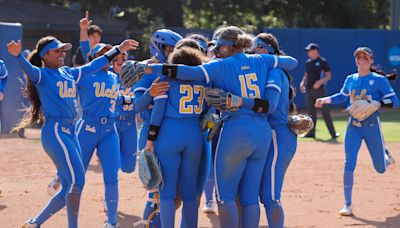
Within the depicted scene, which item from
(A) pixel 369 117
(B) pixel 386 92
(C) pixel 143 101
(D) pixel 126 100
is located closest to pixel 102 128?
(D) pixel 126 100

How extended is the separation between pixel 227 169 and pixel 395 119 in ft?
56.8

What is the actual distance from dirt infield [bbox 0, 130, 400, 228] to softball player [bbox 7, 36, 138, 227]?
1.19 metres

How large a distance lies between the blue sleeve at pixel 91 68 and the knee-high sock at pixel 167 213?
5.72 feet

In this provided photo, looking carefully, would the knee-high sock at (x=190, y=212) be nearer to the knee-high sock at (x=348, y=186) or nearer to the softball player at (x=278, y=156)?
the softball player at (x=278, y=156)

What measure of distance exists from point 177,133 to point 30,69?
162 centimetres

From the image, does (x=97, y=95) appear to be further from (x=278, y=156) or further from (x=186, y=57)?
(x=278, y=156)

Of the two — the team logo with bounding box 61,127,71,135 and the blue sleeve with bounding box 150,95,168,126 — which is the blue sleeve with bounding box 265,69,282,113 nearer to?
the blue sleeve with bounding box 150,95,168,126

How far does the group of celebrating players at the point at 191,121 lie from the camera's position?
22.4 ft

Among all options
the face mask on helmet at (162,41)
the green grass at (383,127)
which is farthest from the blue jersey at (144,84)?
the green grass at (383,127)

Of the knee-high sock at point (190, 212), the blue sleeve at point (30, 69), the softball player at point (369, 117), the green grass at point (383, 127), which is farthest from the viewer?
the green grass at point (383, 127)

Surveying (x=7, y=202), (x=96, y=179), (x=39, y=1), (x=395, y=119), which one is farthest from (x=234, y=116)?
(x=39, y=1)

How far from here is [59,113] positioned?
25.5 ft

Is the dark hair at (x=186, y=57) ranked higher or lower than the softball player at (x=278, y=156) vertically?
higher

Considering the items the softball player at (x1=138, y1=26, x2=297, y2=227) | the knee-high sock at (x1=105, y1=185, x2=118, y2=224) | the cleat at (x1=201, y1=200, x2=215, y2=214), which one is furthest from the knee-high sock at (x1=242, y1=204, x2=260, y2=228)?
the cleat at (x1=201, y1=200, x2=215, y2=214)
